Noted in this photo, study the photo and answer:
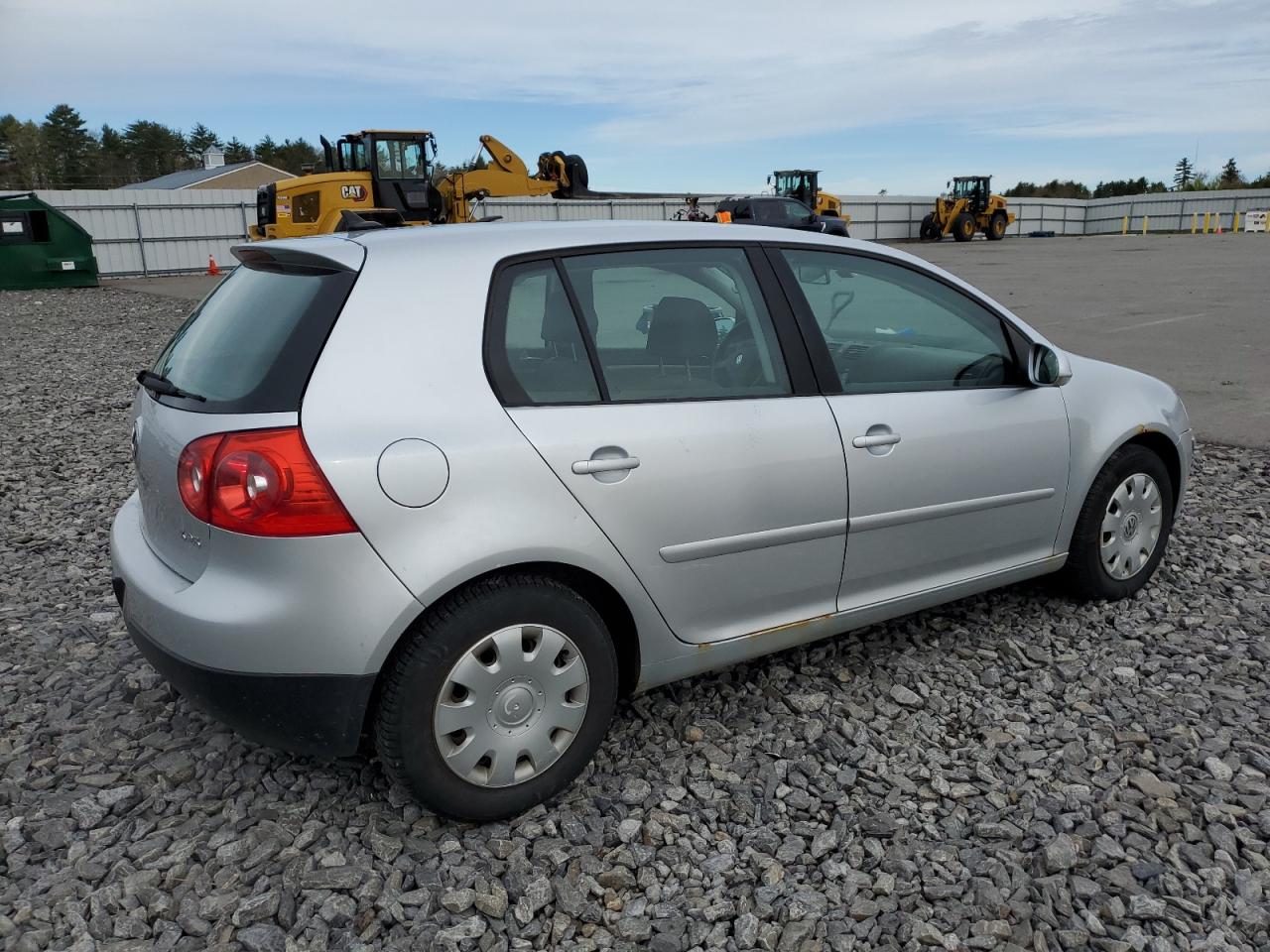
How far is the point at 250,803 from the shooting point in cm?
285

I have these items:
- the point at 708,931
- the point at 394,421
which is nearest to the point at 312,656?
the point at 394,421

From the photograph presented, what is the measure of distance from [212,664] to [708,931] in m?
1.34

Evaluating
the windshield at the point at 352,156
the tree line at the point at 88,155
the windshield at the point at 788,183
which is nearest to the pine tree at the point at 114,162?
the tree line at the point at 88,155

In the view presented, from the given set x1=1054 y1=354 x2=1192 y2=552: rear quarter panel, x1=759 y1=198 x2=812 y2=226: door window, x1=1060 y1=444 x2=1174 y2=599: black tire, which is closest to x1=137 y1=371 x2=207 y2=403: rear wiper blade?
x1=1054 y1=354 x2=1192 y2=552: rear quarter panel

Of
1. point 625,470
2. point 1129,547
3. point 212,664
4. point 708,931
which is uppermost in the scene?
point 625,470

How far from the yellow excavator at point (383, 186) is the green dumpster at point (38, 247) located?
3990mm

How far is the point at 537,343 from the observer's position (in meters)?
2.71

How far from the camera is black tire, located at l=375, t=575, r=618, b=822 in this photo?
2.47 m

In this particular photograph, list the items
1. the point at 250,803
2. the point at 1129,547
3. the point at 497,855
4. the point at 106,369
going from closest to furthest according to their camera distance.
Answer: the point at 497,855
the point at 250,803
the point at 1129,547
the point at 106,369

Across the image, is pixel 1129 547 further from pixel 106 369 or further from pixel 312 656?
pixel 106 369

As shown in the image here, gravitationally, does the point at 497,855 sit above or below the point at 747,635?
below

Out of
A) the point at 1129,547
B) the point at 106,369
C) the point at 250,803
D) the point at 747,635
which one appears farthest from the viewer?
the point at 106,369

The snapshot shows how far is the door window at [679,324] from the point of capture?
2.87m

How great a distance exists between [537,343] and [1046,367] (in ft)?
6.26
